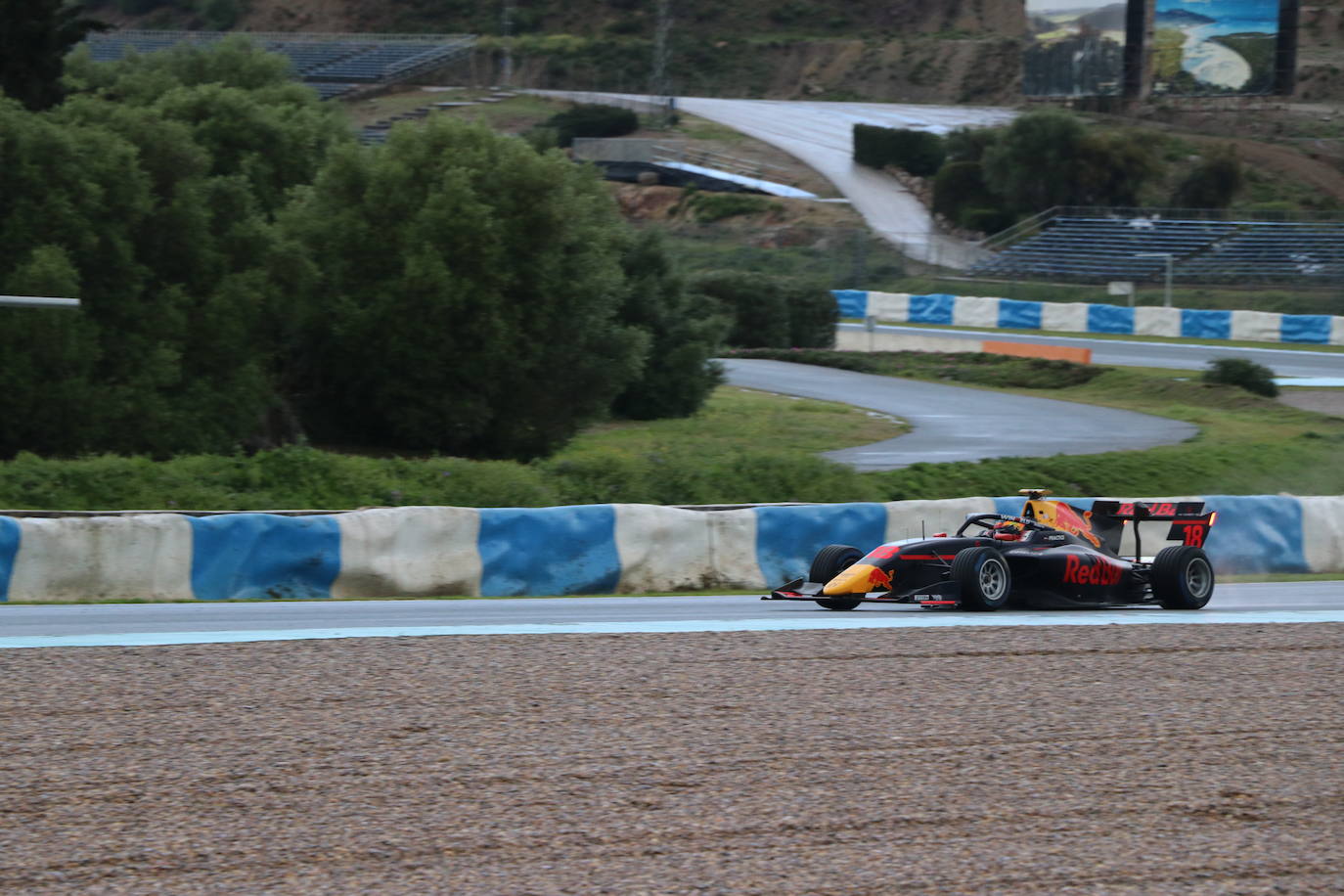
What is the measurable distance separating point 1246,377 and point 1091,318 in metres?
18.2

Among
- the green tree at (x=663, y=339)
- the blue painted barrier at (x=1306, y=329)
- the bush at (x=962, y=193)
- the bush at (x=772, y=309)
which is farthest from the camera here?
the bush at (x=962, y=193)

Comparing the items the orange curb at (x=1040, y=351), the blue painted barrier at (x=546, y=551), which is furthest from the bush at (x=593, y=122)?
the blue painted barrier at (x=546, y=551)

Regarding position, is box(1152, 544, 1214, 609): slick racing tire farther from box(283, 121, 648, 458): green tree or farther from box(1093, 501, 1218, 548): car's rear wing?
box(283, 121, 648, 458): green tree

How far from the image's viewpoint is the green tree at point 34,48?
26203mm

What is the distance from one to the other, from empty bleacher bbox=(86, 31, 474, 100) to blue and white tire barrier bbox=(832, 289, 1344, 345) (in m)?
44.8

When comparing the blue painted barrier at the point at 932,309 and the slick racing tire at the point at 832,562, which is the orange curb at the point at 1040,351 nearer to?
the blue painted barrier at the point at 932,309

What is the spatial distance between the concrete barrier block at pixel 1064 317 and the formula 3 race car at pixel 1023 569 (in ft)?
133

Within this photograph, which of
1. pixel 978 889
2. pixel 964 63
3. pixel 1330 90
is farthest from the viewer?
pixel 964 63

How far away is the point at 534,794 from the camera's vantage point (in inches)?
268

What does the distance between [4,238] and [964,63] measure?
96010 millimetres

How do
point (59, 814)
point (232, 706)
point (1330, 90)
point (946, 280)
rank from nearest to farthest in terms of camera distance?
point (59, 814)
point (232, 706)
point (946, 280)
point (1330, 90)

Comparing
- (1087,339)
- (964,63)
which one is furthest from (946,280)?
(964,63)

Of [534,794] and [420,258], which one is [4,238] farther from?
[534,794]

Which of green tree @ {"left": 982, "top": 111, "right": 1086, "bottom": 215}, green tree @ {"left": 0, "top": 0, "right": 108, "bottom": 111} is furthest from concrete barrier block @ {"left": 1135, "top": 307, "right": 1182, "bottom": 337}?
green tree @ {"left": 0, "top": 0, "right": 108, "bottom": 111}
